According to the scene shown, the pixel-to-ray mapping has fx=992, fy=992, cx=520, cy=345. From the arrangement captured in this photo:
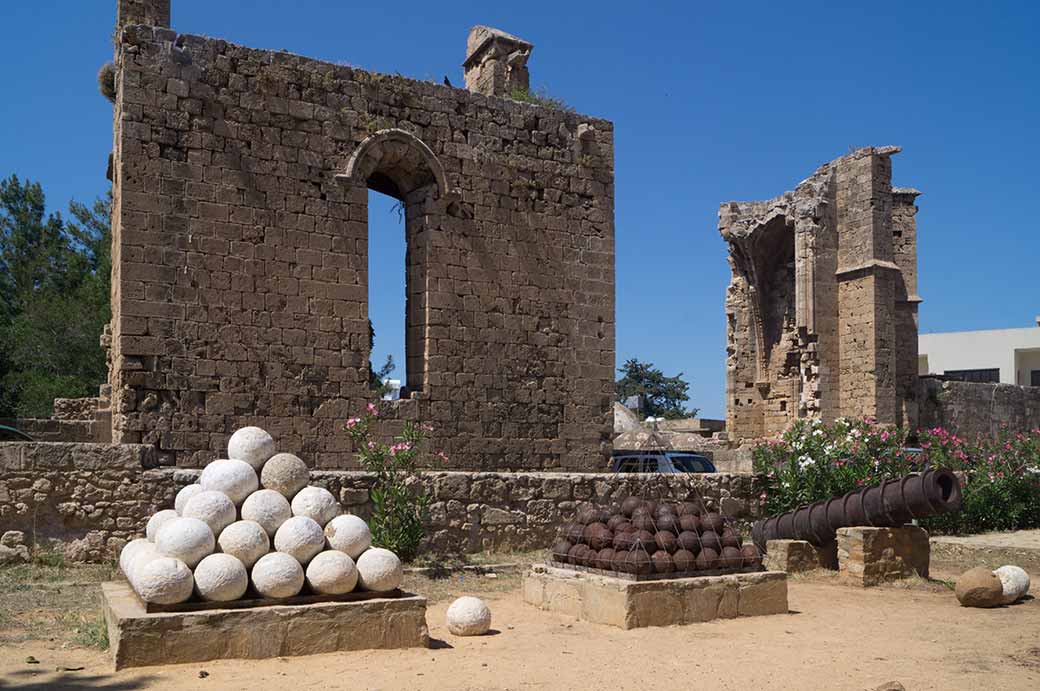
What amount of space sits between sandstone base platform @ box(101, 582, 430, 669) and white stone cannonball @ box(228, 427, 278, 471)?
3.49ft

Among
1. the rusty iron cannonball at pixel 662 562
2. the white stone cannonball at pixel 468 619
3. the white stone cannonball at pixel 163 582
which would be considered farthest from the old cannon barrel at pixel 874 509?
the white stone cannonball at pixel 163 582

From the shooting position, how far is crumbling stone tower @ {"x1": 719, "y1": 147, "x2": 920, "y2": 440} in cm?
2350

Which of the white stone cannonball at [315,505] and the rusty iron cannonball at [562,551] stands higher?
the white stone cannonball at [315,505]

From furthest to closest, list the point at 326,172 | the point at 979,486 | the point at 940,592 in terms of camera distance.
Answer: the point at 979,486, the point at 326,172, the point at 940,592

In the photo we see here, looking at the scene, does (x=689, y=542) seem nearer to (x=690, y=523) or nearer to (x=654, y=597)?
(x=690, y=523)

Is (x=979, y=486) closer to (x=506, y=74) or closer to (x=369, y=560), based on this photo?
(x=506, y=74)

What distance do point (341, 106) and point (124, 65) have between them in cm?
263

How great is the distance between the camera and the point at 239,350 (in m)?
11.9

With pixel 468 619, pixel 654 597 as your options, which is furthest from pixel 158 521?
pixel 654 597

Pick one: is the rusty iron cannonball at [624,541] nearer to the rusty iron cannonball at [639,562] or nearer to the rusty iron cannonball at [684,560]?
the rusty iron cannonball at [639,562]

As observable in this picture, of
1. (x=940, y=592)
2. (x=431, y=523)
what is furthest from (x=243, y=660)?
(x=940, y=592)

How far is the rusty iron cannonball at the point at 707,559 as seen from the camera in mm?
7590

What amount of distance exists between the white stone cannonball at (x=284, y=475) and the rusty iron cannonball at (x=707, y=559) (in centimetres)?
308

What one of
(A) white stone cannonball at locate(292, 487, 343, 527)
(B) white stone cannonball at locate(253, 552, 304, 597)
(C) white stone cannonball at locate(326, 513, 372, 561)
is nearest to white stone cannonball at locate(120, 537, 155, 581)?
(B) white stone cannonball at locate(253, 552, 304, 597)
